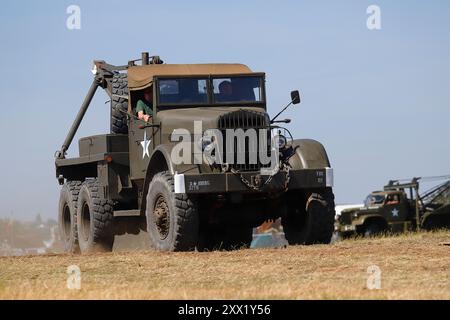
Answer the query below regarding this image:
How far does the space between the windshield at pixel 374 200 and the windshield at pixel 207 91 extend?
55.0ft

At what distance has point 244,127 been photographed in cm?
1506

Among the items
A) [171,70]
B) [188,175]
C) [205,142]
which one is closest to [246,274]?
[188,175]

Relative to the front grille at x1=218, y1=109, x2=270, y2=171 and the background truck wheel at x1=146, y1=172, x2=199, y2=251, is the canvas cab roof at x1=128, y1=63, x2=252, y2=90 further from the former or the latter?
the background truck wheel at x1=146, y1=172, x2=199, y2=251

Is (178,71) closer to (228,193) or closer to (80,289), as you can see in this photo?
(228,193)

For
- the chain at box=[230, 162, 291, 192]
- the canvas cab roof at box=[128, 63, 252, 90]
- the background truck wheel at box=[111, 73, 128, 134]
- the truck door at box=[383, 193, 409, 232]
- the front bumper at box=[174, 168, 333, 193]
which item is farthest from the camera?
the truck door at box=[383, 193, 409, 232]

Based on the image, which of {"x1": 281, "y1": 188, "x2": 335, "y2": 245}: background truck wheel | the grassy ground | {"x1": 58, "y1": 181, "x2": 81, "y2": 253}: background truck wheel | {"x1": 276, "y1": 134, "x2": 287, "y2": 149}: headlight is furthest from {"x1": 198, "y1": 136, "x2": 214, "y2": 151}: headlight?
{"x1": 58, "y1": 181, "x2": 81, "y2": 253}: background truck wheel

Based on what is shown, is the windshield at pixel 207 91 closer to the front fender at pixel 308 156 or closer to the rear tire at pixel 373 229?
the front fender at pixel 308 156

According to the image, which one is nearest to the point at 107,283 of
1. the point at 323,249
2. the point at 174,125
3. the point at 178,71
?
the point at 323,249

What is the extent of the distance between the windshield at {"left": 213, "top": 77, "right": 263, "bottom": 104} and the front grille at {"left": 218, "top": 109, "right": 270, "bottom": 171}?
44.5 inches

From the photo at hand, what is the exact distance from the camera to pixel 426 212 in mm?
32875

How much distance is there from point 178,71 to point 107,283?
640 centimetres

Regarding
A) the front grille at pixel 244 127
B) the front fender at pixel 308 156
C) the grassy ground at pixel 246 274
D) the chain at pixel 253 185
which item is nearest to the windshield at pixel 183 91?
the front grille at pixel 244 127

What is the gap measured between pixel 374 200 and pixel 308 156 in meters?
17.6

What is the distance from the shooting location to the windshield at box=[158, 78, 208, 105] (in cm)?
1616
